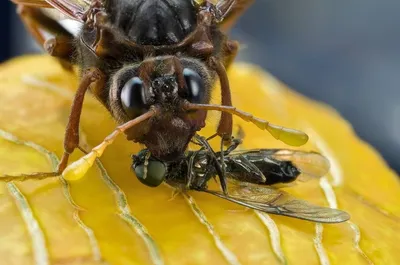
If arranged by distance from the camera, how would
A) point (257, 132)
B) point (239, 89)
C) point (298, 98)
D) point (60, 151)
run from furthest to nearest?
1. point (298, 98)
2. point (239, 89)
3. point (257, 132)
4. point (60, 151)

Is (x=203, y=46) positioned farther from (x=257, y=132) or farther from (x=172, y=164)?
(x=257, y=132)

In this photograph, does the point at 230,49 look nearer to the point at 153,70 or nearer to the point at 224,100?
the point at 224,100

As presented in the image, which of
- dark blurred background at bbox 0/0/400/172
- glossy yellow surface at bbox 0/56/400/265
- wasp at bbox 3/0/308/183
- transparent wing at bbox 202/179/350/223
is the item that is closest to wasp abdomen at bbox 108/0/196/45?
wasp at bbox 3/0/308/183

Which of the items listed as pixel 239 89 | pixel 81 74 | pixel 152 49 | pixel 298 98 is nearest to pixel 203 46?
pixel 152 49

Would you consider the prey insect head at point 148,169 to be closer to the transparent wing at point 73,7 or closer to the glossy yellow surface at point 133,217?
the glossy yellow surface at point 133,217

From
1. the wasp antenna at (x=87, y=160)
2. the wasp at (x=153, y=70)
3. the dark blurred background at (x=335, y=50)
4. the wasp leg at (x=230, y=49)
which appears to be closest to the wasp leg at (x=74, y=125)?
the wasp at (x=153, y=70)

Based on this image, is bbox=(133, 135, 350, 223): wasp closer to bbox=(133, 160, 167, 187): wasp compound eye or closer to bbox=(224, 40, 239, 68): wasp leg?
bbox=(133, 160, 167, 187): wasp compound eye

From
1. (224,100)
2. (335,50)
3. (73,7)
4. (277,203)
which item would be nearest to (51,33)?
(73,7)
